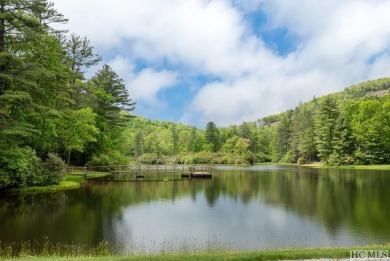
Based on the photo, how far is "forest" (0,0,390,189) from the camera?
26531mm

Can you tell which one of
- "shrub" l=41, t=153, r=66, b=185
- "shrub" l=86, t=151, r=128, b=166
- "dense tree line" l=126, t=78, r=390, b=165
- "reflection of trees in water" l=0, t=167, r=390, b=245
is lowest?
"reflection of trees in water" l=0, t=167, r=390, b=245

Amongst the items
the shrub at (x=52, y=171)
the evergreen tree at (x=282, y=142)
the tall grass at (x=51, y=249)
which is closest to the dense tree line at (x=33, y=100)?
the shrub at (x=52, y=171)

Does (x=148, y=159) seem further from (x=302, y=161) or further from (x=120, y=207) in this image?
(x=120, y=207)

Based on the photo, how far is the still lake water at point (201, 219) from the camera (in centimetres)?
1439

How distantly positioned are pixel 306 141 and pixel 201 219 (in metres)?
74.2

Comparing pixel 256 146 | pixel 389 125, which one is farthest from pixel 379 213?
pixel 256 146

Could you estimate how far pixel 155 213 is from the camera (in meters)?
21.2

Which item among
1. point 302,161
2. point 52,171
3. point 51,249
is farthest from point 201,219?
point 302,161

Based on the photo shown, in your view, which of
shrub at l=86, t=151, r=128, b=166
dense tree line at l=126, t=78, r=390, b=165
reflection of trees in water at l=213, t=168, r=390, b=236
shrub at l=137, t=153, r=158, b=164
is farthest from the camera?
shrub at l=137, t=153, r=158, b=164

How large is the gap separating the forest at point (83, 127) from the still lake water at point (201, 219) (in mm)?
5606

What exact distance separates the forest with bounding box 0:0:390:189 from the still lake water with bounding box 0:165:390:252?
561cm

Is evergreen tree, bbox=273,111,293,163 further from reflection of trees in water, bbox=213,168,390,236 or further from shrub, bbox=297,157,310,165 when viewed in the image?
reflection of trees in water, bbox=213,168,390,236

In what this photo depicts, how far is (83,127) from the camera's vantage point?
3900 cm

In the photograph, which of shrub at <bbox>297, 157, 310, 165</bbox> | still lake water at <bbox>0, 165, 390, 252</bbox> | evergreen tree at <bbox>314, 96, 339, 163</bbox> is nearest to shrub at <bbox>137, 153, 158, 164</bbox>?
shrub at <bbox>297, 157, 310, 165</bbox>
